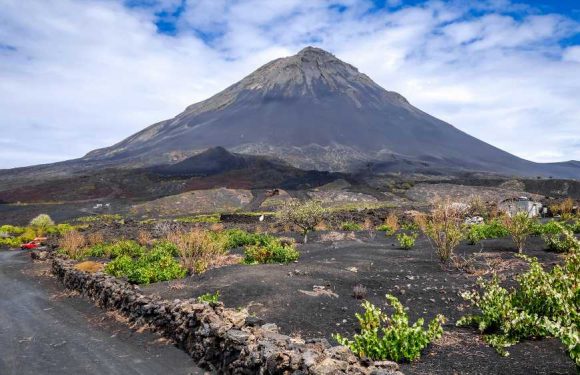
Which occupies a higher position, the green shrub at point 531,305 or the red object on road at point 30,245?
the green shrub at point 531,305

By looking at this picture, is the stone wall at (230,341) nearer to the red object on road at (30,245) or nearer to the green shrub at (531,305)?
the green shrub at (531,305)

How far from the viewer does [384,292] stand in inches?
473

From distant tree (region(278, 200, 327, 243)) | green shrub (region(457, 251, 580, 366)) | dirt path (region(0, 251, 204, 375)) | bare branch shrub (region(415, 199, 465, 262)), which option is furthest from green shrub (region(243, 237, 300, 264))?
distant tree (region(278, 200, 327, 243))

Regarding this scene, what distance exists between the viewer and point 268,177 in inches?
3981

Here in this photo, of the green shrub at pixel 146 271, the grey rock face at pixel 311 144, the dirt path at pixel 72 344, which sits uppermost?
the grey rock face at pixel 311 144

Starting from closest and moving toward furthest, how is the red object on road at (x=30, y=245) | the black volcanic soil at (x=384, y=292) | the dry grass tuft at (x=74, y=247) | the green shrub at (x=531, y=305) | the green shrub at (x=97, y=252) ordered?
the green shrub at (x=531, y=305) < the black volcanic soil at (x=384, y=292) < the dry grass tuft at (x=74, y=247) < the green shrub at (x=97, y=252) < the red object on road at (x=30, y=245)

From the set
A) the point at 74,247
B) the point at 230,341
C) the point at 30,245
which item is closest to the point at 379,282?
the point at 230,341

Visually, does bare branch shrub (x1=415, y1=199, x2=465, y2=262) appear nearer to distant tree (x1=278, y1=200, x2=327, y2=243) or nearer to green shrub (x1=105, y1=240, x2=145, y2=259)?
distant tree (x1=278, y1=200, x2=327, y2=243)

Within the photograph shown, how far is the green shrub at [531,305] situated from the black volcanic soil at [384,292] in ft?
0.80

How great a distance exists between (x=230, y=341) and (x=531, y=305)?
5.47m

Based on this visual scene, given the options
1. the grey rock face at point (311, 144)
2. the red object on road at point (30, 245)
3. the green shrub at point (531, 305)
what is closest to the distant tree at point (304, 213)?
the green shrub at point (531, 305)

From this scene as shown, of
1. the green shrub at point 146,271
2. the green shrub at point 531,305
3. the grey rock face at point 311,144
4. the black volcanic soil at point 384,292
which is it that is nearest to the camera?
the green shrub at point 531,305

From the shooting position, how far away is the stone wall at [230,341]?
19.6 ft

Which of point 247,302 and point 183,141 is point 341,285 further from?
point 183,141
